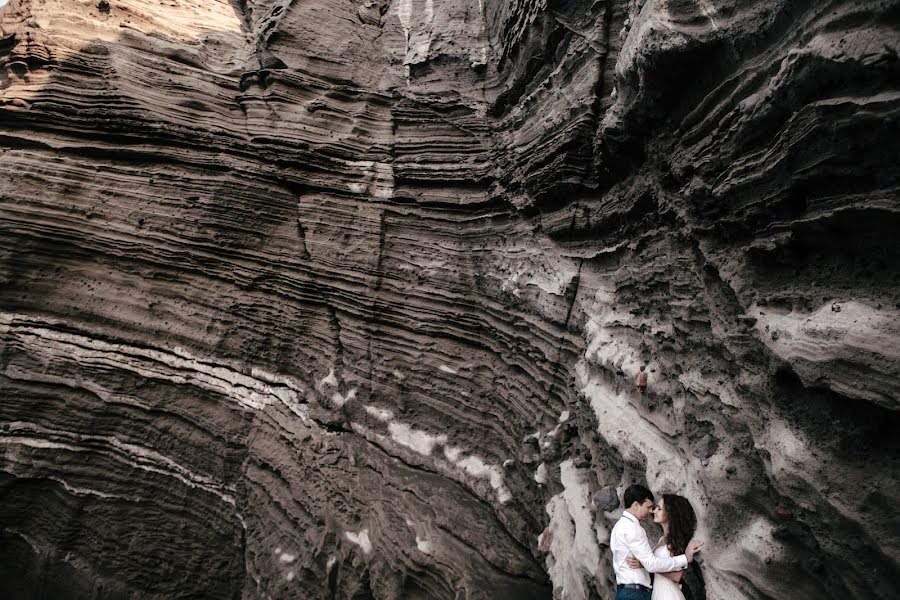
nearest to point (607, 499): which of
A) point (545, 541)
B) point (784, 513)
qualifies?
point (545, 541)

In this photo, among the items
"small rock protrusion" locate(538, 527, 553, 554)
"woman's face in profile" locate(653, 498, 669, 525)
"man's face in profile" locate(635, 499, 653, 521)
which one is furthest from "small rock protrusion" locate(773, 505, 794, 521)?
"small rock protrusion" locate(538, 527, 553, 554)

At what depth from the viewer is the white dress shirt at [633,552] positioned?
2.79 meters

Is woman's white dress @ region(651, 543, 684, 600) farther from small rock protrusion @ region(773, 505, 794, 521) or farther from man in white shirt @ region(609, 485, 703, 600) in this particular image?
small rock protrusion @ region(773, 505, 794, 521)

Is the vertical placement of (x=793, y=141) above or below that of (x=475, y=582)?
above

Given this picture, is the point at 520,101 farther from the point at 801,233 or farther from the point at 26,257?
the point at 26,257

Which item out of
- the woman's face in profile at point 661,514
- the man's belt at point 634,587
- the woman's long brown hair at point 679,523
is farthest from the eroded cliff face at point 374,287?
the man's belt at point 634,587

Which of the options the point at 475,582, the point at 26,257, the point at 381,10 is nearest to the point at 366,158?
the point at 381,10

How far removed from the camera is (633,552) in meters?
2.89

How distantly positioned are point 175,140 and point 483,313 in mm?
5281

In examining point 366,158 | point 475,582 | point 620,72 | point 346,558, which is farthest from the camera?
point 366,158

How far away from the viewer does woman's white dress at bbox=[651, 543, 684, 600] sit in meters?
2.68

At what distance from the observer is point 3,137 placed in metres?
7.20

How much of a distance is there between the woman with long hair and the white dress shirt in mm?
44

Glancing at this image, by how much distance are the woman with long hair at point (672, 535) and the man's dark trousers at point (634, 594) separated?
122 millimetres
